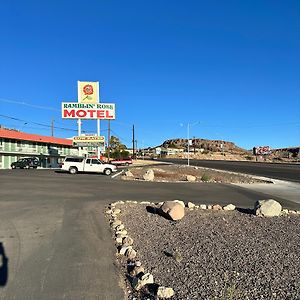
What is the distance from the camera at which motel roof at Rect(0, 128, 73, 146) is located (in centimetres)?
5828

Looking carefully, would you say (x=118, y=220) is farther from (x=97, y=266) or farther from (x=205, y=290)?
(x=205, y=290)

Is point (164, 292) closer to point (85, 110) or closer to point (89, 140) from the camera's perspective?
point (89, 140)

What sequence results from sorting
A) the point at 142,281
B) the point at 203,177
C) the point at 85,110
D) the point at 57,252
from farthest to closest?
the point at 85,110, the point at 203,177, the point at 57,252, the point at 142,281

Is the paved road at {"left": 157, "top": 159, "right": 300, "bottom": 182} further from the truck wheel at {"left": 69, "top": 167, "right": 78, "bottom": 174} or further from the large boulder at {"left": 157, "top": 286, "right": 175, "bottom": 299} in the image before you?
the large boulder at {"left": 157, "top": 286, "right": 175, "bottom": 299}

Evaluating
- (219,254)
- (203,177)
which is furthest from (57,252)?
(203,177)

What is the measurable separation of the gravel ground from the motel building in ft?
166

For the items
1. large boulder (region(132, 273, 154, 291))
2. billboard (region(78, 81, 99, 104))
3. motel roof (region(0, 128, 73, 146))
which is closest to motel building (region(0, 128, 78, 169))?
motel roof (region(0, 128, 73, 146))

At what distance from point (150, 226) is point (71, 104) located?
42.1 metres

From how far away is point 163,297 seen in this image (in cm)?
574

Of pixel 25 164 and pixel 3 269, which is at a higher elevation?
pixel 25 164

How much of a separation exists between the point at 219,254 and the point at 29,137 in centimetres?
6112

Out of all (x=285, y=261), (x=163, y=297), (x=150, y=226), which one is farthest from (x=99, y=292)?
(x=150, y=226)

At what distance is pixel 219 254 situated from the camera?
827 cm

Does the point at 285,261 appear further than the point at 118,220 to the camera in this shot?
No
